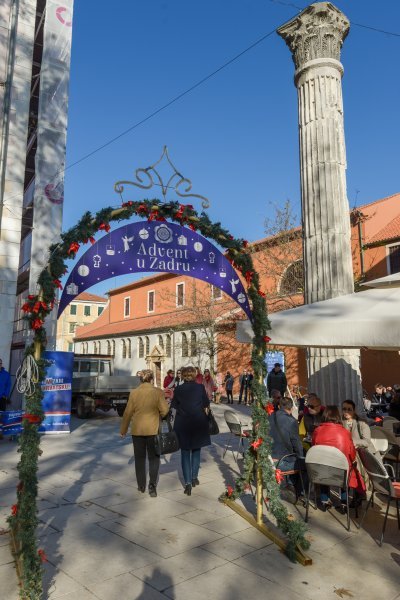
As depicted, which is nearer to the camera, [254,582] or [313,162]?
[254,582]

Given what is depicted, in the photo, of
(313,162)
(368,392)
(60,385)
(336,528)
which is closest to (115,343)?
(368,392)

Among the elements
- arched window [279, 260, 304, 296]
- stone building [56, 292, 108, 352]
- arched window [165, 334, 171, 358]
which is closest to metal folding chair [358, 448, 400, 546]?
arched window [279, 260, 304, 296]

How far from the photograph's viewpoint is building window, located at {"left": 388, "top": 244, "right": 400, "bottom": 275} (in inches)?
838

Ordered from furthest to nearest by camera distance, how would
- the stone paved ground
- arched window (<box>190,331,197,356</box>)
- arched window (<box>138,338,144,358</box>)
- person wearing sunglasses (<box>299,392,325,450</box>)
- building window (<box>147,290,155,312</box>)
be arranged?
building window (<box>147,290,155,312</box>), arched window (<box>138,338,144,358</box>), arched window (<box>190,331,197,356</box>), person wearing sunglasses (<box>299,392,325,450</box>), the stone paved ground

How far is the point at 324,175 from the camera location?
8.58 metres

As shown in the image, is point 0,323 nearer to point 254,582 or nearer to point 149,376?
point 149,376

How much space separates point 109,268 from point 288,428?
3.23m

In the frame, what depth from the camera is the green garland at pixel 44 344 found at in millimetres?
3688

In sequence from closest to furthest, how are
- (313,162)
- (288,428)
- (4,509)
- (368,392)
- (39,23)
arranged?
(4,509)
(288,428)
(313,162)
(39,23)
(368,392)

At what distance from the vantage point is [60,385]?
460 inches

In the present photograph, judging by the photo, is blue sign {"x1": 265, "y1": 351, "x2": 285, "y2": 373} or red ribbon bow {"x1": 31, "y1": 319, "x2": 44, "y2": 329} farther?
blue sign {"x1": 265, "y1": 351, "x2": 285, "y2": 373}

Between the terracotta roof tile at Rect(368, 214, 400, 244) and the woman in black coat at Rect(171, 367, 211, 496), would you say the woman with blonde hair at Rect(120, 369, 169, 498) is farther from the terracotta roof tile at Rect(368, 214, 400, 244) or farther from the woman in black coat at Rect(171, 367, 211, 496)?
the terracotta roof tile at Rect(368, 214, 400, 244)

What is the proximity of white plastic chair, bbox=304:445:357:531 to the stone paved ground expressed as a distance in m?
0.53

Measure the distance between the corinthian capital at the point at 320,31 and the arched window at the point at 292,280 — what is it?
1479 centimetres
